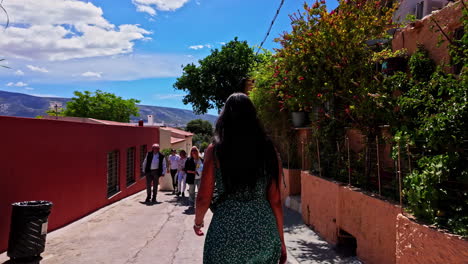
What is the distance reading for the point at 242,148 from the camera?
2.39 metres

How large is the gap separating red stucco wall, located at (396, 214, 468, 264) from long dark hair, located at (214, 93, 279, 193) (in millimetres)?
1687

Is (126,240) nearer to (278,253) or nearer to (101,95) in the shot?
(278,253)

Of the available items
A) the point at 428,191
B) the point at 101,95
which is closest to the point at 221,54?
the point at 428,191

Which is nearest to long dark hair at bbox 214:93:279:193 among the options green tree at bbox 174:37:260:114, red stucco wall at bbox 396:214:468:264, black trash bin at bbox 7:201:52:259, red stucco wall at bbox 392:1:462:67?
red stucco wall at bbox 396:214:468:264

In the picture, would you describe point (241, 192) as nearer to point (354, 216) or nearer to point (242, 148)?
point (242, 148)

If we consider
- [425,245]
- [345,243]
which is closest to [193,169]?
[345,243]

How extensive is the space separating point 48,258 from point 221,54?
76.7ft

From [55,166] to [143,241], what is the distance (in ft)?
8.18

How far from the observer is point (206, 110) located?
29.2 m

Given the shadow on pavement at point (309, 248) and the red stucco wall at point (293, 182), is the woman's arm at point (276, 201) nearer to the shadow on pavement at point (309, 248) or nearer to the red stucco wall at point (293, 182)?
the shadow on pavement at point (309, 248)

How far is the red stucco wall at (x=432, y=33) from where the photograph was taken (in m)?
4.38

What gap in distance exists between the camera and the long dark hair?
7.77 ft

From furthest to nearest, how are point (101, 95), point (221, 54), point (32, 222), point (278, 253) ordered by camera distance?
1. point (101, 95)
2. point (221, 54)
3. point (32, 222)
4. point (278, 253)

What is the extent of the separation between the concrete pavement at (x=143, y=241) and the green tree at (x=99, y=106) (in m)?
61.9
